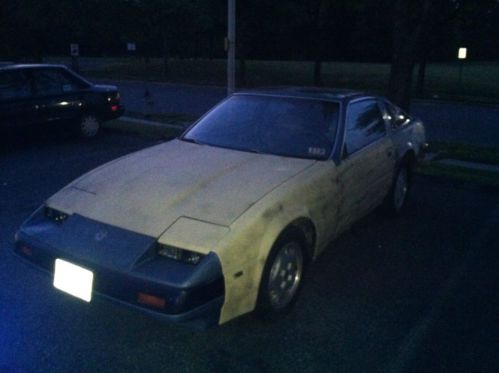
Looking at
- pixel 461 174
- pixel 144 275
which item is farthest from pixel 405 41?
pixel 144 275

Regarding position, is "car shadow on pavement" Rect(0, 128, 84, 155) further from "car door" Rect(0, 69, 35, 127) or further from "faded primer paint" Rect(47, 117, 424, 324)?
"faded primer paint" Rect(47, 117, 424, 324)

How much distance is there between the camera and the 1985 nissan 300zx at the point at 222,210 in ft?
9.29

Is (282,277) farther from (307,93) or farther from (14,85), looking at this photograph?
(14,85)

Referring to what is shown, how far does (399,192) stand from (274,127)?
2024mm

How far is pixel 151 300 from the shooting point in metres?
2.78

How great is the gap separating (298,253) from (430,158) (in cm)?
574

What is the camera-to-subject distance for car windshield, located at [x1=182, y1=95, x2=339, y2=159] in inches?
161

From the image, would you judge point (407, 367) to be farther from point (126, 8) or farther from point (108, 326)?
point (126, 8)

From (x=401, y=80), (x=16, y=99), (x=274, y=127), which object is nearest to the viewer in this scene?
(x=274, y=127)

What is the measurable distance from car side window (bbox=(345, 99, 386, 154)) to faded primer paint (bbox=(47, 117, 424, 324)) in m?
0.12

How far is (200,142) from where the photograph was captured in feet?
14.4

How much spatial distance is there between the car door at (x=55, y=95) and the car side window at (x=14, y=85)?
0.15 metres

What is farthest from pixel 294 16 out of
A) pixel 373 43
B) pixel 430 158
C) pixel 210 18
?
pixel 373 43

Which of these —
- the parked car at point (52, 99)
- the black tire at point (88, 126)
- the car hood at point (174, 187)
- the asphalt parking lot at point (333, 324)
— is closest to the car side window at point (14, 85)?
the parked car at point (52, 99)
